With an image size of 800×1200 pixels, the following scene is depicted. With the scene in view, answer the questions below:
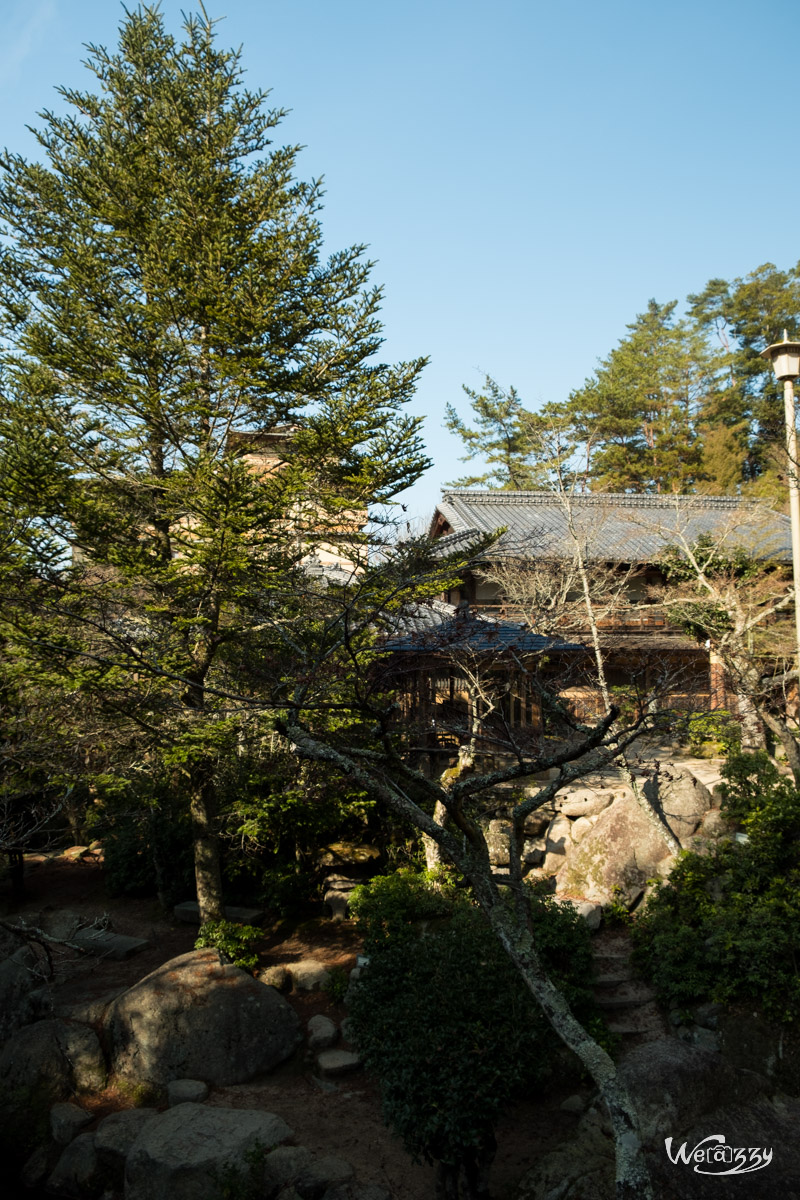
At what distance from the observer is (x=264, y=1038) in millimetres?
9734

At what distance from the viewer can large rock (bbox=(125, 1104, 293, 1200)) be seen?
7.32 meters

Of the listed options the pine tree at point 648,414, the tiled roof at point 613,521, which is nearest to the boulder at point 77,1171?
the tiled roof at point 613,521

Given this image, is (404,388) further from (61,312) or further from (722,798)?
(722,798)

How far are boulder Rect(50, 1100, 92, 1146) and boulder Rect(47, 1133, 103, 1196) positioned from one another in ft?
0.77

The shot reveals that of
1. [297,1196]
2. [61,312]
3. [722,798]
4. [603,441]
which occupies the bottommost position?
[297,1196]

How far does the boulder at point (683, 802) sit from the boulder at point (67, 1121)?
8.57 metres

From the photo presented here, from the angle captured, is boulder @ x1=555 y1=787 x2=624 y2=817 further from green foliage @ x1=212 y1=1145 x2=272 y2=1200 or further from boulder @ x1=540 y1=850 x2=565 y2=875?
green foliage @ x1=212 y1=1145 x2=272 y2=1200

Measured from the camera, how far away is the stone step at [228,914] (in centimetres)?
1273

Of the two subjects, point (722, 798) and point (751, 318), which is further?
point (751, 318)

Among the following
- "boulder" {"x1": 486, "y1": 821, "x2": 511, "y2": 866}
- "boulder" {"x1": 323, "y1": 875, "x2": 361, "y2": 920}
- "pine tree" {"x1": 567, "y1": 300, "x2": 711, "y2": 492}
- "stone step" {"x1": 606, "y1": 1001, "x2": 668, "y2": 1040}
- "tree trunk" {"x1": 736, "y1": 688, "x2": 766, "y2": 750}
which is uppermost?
"pine tree" {"x1": 567, "y1": 300, "x2": 711, "y2": 492}

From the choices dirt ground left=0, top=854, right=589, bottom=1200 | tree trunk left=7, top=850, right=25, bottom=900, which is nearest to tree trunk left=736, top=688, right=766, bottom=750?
dirt ground left=0, top=854, right=589, bottom=1200

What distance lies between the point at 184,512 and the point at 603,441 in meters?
27.1

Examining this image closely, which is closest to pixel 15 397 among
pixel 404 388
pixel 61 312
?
pixel 61 312

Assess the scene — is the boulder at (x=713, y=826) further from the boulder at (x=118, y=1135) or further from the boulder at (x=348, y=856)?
the boulder at (x=118, y=1135)
